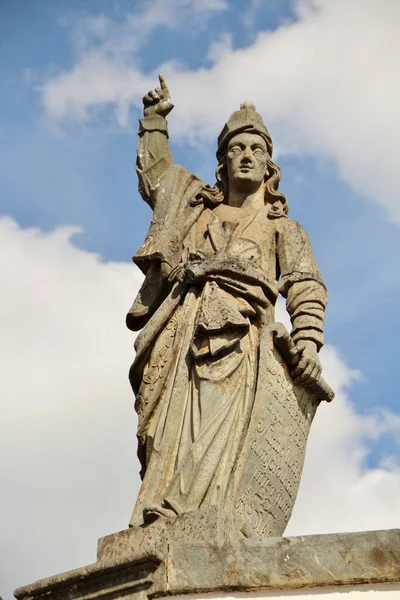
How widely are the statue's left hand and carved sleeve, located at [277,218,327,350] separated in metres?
0.10

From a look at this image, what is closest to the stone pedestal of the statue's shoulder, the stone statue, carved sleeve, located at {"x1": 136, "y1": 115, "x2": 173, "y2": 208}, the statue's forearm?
the stone statue

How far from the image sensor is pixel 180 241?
9.97 meters

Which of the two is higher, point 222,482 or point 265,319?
point 265,319

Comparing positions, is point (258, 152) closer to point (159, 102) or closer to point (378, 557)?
point (159, 102)

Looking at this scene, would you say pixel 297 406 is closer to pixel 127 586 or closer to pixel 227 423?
pixel 227 423

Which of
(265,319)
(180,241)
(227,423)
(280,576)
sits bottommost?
(280,576)

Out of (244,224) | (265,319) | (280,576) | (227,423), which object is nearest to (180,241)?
(244,224)

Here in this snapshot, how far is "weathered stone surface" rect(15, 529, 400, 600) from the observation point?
23.9 feet

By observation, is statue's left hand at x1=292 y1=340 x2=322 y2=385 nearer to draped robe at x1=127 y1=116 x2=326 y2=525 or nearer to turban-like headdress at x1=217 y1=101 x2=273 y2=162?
draped robe at x1=127 y1=116 x2=326 y2=525

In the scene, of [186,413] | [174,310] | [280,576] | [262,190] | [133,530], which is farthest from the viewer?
[262,190]

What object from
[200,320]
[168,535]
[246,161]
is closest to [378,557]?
[168,535]

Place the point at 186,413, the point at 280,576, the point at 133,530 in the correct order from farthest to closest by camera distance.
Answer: the point at 186,413
the point at 133,530
the point at 280,576

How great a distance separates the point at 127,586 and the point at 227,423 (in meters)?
1.41

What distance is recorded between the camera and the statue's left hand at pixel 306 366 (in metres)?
9.16
